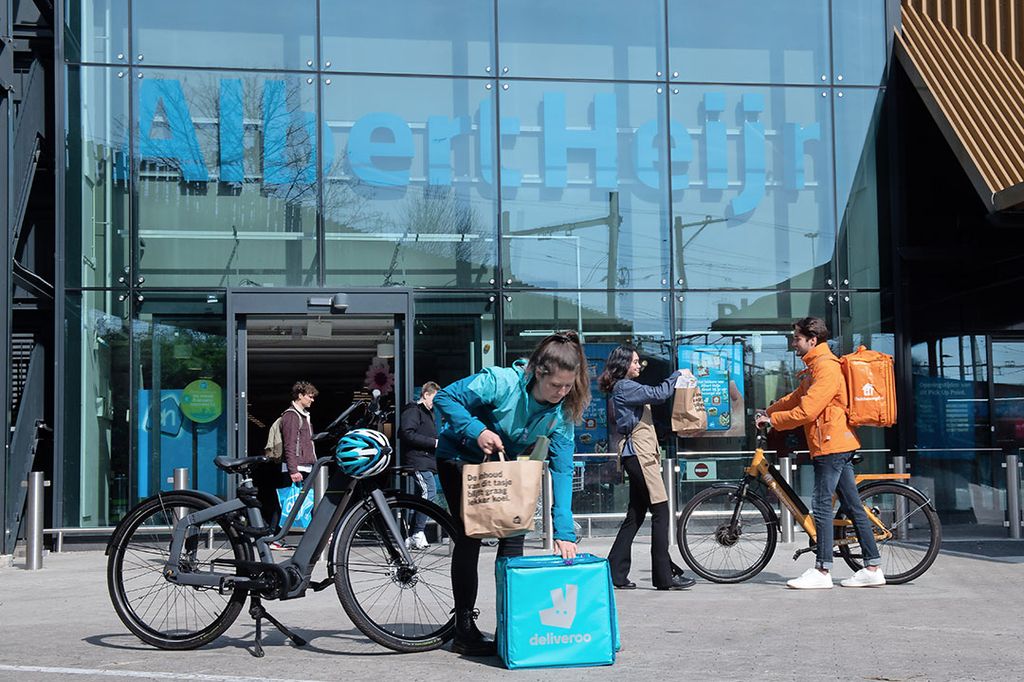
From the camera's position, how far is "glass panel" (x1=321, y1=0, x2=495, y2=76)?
14602 millimetres

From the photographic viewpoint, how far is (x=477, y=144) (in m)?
14.7

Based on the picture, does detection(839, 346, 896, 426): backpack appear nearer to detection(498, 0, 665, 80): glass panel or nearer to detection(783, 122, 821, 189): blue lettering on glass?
detection(783, 122, 821, 189): blue lettering on glass

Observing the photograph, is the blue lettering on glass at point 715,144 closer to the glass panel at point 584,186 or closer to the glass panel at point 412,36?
the glass panel at point 584,186

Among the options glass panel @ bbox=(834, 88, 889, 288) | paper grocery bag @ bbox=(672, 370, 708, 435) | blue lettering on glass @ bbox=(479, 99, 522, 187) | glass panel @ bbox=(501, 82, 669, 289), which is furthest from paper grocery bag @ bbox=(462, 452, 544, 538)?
glass panel @ bbox=(834, 88, 889, 288)

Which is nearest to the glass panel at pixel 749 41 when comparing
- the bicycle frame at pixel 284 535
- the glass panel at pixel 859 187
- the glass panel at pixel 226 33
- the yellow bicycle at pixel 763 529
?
the glass panel at pixel 859 187

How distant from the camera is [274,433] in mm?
13383

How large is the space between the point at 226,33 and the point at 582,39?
399cm

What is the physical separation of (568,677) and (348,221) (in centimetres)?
926

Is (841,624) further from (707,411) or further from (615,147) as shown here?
(615,147)

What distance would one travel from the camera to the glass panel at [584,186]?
47.8 ft

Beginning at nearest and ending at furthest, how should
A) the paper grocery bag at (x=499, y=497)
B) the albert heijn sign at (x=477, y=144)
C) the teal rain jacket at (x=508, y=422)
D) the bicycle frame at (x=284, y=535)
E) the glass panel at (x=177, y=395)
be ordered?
the paper grocery bag at (x=499, y=497) < the teal rain jacket at (x=508, y=422) < the bicycle frame at (x=284, y=535) < the glass panel at (x=177, y=395) < the albert heijn sign at (x=477, y=144)

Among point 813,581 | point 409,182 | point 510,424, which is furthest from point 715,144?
point 510,424

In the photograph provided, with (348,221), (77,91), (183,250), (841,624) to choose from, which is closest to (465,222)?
(348,221)

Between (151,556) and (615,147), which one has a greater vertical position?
(615,147)
